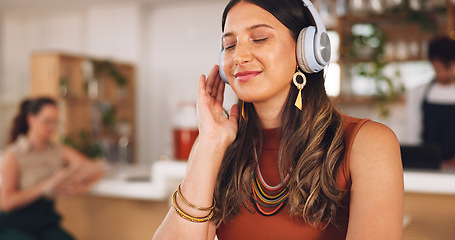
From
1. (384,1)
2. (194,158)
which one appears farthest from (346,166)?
(384,1)

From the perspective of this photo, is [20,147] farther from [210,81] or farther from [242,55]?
[242,55]

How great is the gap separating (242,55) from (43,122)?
246cm

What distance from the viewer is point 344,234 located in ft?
3.78

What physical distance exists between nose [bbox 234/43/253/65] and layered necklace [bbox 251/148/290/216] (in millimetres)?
313

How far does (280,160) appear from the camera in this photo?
4.02 feet

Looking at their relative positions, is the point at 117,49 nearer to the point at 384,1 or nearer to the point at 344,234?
the point at 384,1

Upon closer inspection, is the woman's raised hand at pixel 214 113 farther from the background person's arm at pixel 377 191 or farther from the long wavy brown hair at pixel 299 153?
the background person's arm at pixel 377 191

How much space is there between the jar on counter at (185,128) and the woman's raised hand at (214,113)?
126 centimetres

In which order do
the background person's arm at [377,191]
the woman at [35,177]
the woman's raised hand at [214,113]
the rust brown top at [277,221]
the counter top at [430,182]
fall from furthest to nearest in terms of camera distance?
the woman at [35,177] → the counter top at [430,182] → the woman's raised hand at [214,113] → the rust brown top at [277,221] → the background person's arm at [377,191]

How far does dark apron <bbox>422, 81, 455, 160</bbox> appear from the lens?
3.46 m

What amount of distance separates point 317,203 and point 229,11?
21.2 inches

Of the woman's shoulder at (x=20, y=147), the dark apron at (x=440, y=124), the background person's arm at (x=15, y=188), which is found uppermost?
the dark apron at (x=440, y=124)

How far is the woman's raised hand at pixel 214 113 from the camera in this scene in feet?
4.09

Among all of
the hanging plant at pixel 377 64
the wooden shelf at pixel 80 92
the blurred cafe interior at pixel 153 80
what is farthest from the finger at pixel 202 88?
the wooden shelf at pixel 80 92
